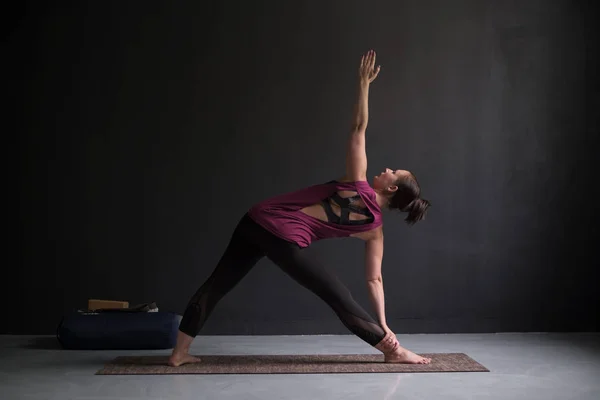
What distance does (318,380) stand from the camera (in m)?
3.37

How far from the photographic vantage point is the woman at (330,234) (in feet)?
12.0

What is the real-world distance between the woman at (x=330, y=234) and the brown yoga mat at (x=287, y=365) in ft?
0.33

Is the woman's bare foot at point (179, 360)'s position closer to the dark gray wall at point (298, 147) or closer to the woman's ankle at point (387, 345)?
the woman's ankle at point (387, 345)

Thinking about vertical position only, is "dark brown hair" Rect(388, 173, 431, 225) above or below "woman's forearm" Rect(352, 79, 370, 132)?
below

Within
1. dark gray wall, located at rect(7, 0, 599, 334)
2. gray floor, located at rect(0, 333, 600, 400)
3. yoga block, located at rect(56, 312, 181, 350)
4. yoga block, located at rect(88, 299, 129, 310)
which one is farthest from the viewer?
dark gray wall, located at rect(7, 0, 599, 334)

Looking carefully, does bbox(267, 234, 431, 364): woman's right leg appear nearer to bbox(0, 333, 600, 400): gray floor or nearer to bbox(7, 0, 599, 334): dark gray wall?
bbox(0, 333, 600, 400): gray floor

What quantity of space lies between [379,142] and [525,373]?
213 cm

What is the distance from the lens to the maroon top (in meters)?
3.72

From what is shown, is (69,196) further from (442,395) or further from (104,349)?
(442,395)

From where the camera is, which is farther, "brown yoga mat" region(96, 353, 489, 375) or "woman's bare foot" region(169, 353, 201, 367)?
"woman's bare foot" region(169, 353, 201, 367)

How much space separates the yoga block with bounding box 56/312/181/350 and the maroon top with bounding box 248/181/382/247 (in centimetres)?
108

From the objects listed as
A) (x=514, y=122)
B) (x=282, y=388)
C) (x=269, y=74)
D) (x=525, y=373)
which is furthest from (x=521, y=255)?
(x=282, y=388)

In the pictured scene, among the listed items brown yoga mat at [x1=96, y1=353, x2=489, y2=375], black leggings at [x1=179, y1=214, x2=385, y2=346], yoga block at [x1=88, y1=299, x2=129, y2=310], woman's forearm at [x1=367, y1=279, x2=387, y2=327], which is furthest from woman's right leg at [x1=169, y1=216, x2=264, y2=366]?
yoga block at [x1=88, y1=299, x2=129, y2=310]

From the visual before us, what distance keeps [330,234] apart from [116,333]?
147cm
